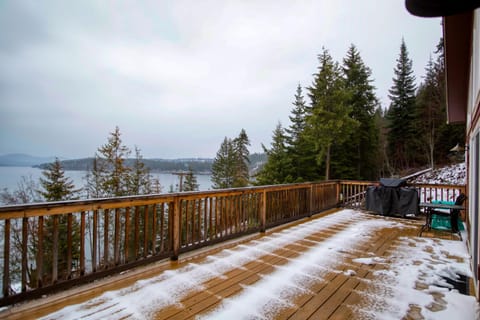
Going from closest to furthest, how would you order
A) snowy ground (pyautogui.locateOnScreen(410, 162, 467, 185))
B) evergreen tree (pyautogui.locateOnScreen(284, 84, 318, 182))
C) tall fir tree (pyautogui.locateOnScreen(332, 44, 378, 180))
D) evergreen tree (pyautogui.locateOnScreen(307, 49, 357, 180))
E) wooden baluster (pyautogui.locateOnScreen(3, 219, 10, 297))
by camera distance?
wooden baluster (pyautogui.locateOnScreen(3, 219, 10, 297)) < snowy ground (pyautogui.locateOnScreen(410, 162, 467, 185)) < evergreen tree (pyautogui.locateOnScreen(307, 49, 357, 180)) < evergreen tree (pyautogui.locateOnScreen(284, 84, 318, 182)) < tall fir tree (pyautogui.locateOnScreen(332, 44, 378, 180))

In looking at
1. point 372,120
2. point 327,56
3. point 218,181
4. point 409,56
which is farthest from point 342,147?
point 409,56

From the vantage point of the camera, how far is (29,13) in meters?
7.08

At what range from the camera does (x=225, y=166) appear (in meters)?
23.3

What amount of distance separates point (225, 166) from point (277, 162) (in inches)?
327

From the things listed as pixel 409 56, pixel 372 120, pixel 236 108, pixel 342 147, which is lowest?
pixel 342 147

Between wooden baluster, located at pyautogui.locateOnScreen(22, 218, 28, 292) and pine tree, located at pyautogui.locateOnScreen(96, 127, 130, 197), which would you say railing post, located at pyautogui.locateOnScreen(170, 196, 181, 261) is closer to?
wooden baluster, located at pyautogui.locateOnScreen(22, 218, 28, 292)

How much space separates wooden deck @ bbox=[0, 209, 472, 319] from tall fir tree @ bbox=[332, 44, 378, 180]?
13062mm

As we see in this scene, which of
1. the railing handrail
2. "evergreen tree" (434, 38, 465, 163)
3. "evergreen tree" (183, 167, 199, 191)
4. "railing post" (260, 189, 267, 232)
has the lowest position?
"evergreen tree" (183, 167, 199, 191)

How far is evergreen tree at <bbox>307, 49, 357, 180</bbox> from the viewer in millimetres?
13305

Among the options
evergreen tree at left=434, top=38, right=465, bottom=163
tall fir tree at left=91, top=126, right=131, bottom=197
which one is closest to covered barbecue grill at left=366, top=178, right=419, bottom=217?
tall fir tree at left=91, top=126, right=131, bottom=197

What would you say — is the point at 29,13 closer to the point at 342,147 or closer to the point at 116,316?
the point at 116,316

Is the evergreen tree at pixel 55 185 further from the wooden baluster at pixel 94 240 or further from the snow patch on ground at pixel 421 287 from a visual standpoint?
the snow patch on ground at pixel 421 287

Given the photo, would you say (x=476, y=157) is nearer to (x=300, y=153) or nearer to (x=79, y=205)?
(x=79, y=205)

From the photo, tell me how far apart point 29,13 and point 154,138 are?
19.7 meters
